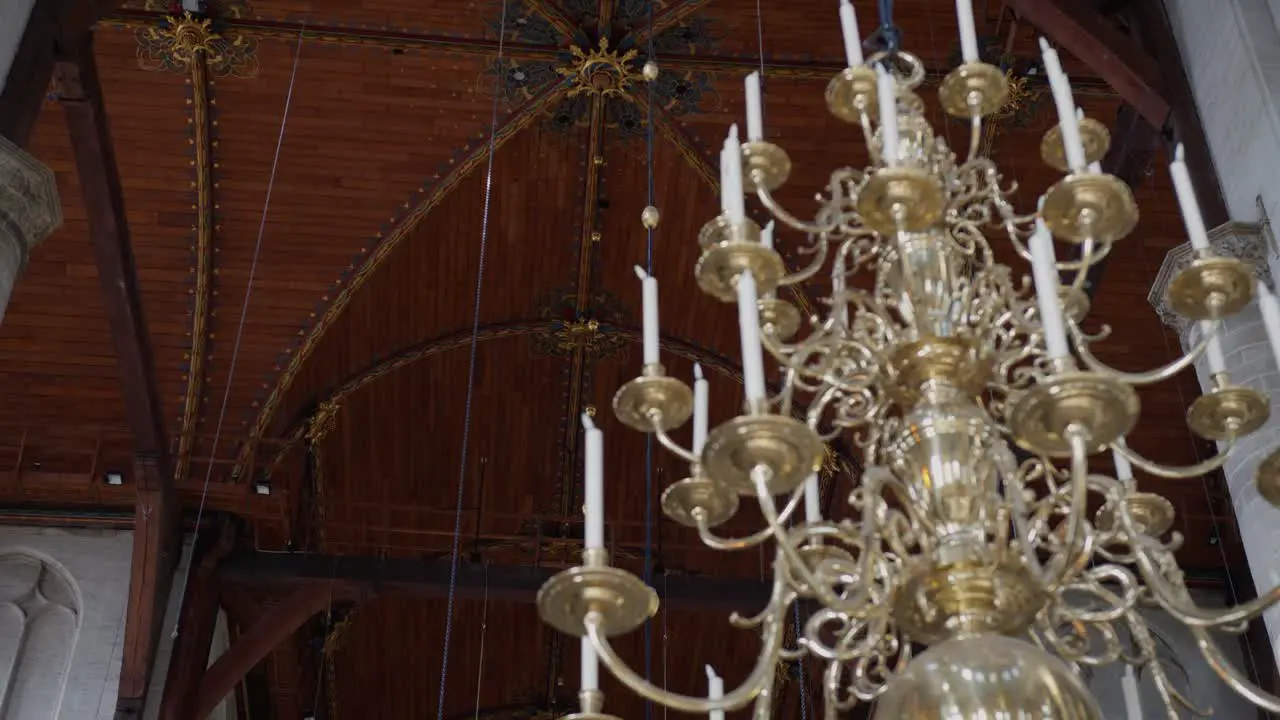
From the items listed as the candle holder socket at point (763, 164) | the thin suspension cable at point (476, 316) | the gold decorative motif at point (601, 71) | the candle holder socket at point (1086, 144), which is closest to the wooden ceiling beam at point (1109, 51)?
the candle holder socket at point (1086, 144)

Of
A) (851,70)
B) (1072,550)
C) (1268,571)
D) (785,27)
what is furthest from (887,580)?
(785,27)

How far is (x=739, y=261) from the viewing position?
354 cm

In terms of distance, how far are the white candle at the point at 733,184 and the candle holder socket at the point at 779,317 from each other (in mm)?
468

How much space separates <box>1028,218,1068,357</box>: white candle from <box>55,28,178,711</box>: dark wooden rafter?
4.86 m

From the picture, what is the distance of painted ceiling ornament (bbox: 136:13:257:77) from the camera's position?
29.9ft

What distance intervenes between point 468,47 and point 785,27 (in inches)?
80.8

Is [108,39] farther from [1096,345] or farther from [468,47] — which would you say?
[1096,345]

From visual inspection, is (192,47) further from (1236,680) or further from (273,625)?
(1236,680)

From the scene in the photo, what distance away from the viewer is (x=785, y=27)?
9328 mm

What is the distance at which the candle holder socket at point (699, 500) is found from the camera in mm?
3584

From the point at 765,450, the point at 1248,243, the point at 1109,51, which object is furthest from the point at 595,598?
the point at 1109,51

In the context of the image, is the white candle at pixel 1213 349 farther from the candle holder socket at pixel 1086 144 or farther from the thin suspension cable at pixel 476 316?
the thin suspension cable at pixel 476 316

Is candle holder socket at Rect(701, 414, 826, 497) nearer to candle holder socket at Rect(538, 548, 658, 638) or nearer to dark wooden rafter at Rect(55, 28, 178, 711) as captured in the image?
candle holder socket at Rect(538, 548, 658, 638)

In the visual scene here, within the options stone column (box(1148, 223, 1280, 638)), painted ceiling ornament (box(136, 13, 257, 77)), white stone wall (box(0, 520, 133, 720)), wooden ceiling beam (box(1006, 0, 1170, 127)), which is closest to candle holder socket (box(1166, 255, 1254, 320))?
→ stone column (box(1148, 223, 1280, 638))
